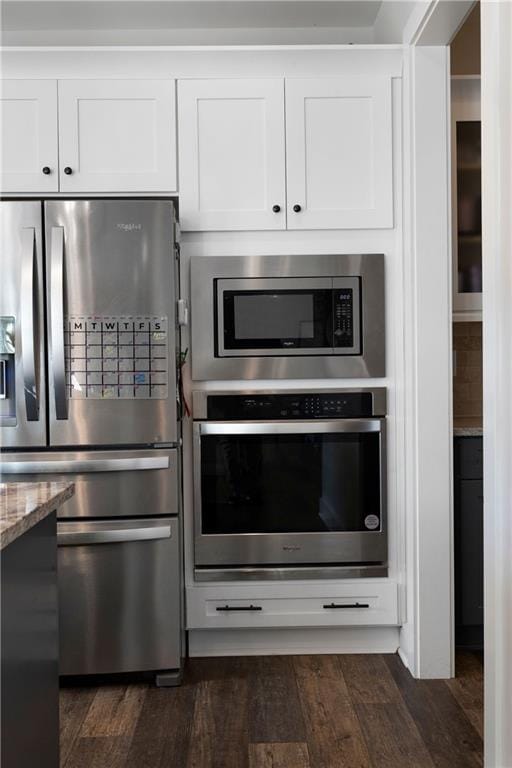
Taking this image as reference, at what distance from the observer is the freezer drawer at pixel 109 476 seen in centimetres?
263

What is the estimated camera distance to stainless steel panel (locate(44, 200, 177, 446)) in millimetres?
2613

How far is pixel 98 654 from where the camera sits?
8.71 feet

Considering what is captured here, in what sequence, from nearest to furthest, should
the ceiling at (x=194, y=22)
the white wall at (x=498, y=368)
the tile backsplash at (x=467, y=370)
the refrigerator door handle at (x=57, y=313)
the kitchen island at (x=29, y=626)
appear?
the kitchen island at (x=29, y=626) → the white wall at (x=498, y=368) → the refrigerator door handle at (x=57, y=313) → the ceiling at (x=194, y=22) → the tile backsplash at (x=467, y=370)

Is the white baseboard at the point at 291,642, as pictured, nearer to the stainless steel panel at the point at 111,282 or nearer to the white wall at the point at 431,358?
the white wall at the point at 431,358

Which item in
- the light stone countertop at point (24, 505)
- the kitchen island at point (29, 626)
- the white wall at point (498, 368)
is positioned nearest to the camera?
the light stone countertop at point (24, 505)

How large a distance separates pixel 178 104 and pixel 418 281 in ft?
3.81

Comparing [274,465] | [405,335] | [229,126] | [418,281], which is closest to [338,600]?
[274,465]

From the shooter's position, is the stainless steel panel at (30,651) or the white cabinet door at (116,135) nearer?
the stainless steel panel at (30,651)

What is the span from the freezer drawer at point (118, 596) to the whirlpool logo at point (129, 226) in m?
1.06

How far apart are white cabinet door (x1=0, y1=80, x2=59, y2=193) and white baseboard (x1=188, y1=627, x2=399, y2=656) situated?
190 centimetres

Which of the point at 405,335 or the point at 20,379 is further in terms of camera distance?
the point at 405,335

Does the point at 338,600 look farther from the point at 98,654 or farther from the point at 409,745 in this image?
the point at 98,654

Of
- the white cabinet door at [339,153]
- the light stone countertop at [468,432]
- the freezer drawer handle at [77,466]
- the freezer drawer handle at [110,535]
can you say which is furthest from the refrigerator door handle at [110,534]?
the white cabinet door at [339,153]

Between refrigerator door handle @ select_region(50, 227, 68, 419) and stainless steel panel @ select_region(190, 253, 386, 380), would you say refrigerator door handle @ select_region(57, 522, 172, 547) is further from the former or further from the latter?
stainless steel panel @ select_region(190, 253, 386, 380)
